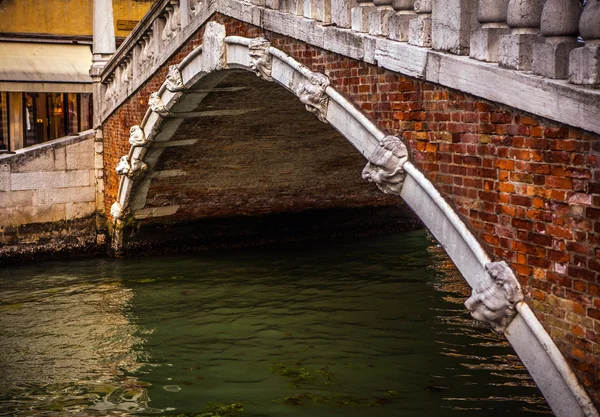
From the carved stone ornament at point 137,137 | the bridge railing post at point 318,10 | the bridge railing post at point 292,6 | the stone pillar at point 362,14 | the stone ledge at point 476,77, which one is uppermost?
the bridge railing post at point 292,6

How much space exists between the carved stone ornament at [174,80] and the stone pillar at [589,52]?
17.5 ft

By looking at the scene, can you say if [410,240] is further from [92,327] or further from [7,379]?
[7,379]

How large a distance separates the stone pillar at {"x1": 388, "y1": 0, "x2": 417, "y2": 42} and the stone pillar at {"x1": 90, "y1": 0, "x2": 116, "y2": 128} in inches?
257

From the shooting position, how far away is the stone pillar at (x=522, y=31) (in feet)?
12.4

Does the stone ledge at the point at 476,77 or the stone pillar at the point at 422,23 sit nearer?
the stone ledge at the point at 476,77

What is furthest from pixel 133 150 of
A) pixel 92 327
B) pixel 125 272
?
pixel 92 327

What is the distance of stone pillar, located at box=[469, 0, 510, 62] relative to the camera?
399 centimetres

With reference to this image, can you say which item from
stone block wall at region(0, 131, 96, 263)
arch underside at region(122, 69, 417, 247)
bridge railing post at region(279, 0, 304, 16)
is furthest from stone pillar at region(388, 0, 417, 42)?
stone block wall at region(0, 131, 96, 263)

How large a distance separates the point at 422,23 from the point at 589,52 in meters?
1.26

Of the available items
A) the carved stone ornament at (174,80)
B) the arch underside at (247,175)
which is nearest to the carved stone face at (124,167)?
the arch underside at (247,175)

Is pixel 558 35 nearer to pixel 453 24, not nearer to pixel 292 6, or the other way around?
pixel 453 24

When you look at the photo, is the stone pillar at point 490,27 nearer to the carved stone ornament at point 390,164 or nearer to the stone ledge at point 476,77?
the stone ledge at point 476,77

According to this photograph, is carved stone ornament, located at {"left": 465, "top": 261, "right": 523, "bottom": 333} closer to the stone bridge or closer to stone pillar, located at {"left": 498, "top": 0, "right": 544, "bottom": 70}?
the stone bridge

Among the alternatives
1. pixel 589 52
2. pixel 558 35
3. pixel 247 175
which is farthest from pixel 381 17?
pixel 247 175
